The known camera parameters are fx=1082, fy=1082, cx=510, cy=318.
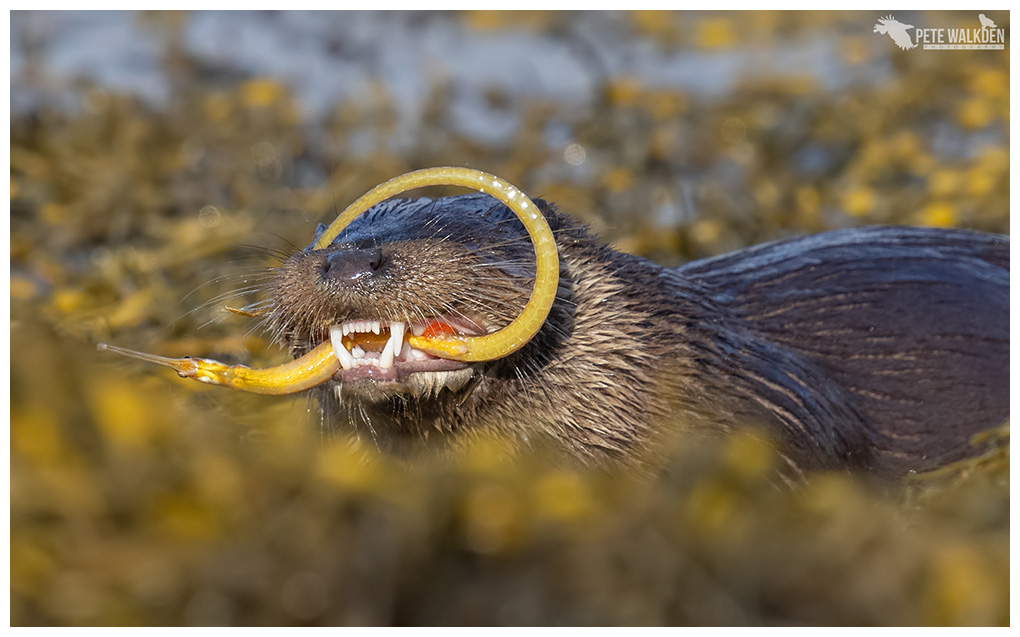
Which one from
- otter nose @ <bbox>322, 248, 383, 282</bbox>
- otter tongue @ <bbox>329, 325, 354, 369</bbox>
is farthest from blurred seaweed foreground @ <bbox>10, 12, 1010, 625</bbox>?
otter nose @ <bbox>322, 248, 383, 282</bbox>

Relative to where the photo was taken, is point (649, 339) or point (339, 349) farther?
point (649, 339)

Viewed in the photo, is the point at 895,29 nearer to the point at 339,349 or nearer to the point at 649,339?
the point at 649,339

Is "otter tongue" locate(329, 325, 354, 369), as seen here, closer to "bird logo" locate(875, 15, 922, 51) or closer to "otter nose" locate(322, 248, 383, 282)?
"otter nose" locate(322, 248, 383, 282)

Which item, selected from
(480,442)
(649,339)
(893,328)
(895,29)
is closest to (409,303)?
(480,442)

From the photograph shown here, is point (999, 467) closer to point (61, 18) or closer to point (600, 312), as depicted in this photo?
point (600, 312)

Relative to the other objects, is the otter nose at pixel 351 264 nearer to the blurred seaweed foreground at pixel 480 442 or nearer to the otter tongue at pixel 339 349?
the otter tongue at pixel 339 349

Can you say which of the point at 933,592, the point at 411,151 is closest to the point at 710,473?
the point at 933,592

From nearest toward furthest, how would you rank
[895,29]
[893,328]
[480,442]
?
[480,442] → [893,328] → [895,29]

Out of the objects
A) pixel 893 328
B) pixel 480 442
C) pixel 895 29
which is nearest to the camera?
pixel 480 442

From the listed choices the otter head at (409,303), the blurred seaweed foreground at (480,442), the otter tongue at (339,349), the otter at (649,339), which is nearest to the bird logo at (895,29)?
the blurred seaweed foreground at (480,442)

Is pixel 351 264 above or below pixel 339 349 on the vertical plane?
above
